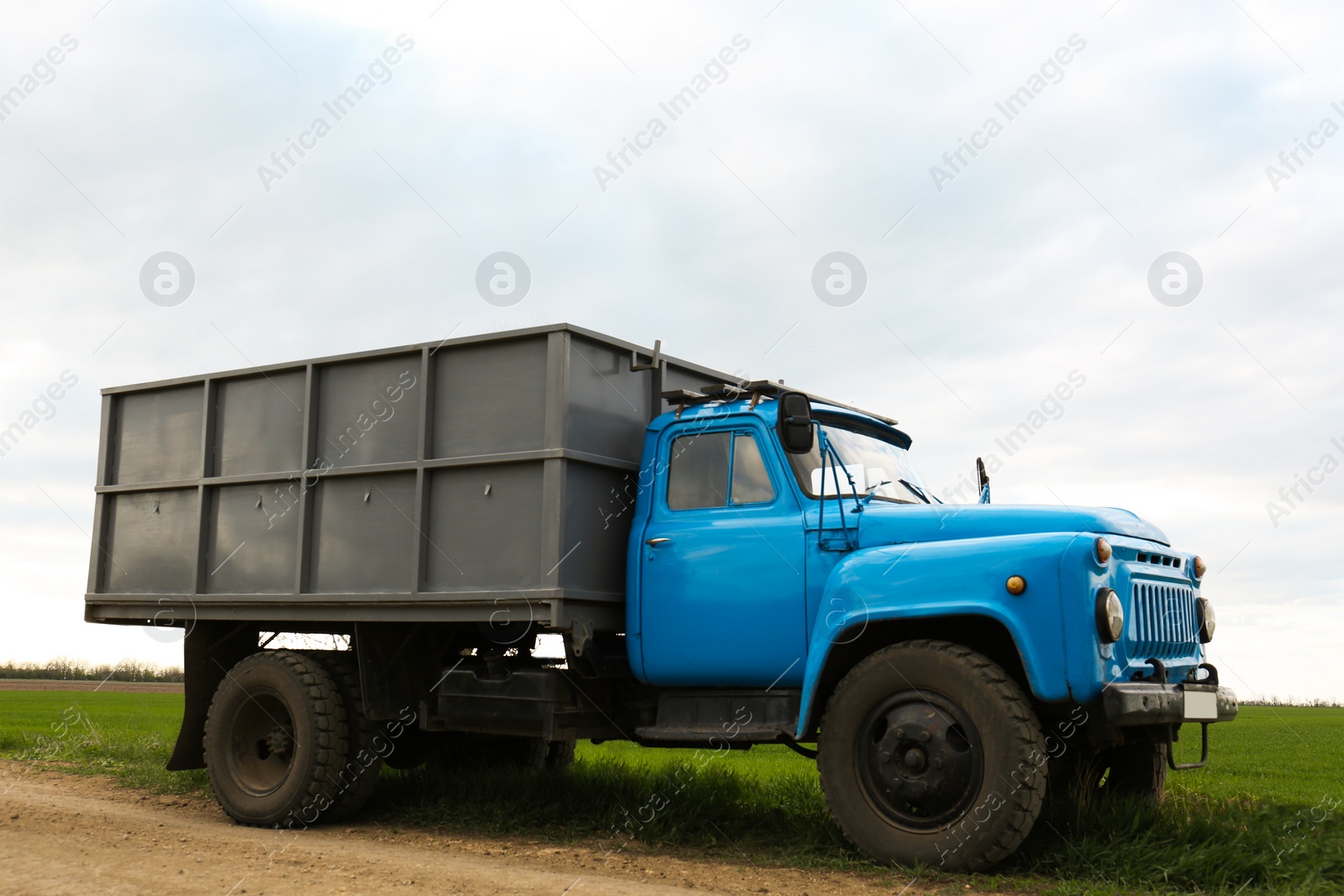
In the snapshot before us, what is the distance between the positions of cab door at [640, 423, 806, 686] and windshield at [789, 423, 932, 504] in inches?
6.7

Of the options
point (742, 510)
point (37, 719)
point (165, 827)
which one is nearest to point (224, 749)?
point (165, 827)

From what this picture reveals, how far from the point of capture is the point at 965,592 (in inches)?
238

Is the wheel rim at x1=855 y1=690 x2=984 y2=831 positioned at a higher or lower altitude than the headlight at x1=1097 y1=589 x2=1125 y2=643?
lower

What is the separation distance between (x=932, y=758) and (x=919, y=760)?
0.08 m

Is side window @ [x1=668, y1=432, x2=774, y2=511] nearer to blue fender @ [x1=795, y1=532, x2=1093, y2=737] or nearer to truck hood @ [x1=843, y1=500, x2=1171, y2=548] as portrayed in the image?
truck hood @ [x1=843, y1=500, x2=1171, y2=548]

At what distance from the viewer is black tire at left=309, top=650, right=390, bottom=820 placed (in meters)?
8.26

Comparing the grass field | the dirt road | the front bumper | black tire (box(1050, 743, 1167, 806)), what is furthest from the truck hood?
the dirt road

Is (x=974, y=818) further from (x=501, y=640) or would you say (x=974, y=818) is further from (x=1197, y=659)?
(x=501, y=640)

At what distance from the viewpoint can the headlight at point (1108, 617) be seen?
5773 millimetres

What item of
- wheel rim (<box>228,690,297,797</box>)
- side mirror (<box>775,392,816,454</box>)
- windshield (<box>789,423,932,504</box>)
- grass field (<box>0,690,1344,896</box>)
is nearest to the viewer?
grass field (<box>0,690,1344,896</box>)

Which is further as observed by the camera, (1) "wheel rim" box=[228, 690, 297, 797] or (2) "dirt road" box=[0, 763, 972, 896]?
(1) "wheel rim" box=[228, 690, 297, 797]

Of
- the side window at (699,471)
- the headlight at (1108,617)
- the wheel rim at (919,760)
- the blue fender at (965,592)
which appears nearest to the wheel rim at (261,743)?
the side window at (699,471)

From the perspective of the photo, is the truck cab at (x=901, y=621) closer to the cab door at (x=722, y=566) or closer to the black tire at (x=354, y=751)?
the cab door at (x=722, y=566)

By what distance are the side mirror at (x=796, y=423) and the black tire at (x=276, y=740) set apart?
4050mm
